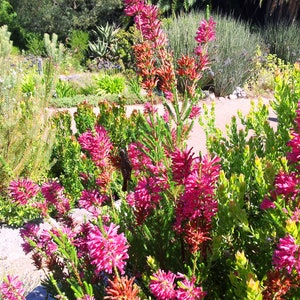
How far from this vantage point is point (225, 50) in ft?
35.9

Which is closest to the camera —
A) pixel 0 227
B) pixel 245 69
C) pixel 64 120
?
pixel 0 227

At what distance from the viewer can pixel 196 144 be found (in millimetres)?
6270

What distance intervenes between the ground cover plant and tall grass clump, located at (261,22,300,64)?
10656mm

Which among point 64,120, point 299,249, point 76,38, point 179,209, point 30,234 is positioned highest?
point 299,249

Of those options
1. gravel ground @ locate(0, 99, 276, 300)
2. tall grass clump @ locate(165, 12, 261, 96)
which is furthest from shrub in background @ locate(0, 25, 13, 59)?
tall grass clump @ locate(165, 12, 261, 96)

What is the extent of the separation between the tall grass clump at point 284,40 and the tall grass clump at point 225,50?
35.6 inches

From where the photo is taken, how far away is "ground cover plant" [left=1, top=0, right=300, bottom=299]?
122 cm

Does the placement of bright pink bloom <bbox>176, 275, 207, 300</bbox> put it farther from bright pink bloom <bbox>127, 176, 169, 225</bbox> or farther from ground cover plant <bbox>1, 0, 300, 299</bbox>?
bright pink bloom <bbox>127, 176, 169, 225</bbox>

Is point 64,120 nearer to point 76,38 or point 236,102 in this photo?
point 236,102

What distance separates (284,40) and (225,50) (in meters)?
2.50

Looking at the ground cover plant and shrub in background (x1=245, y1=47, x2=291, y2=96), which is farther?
shrub in background (x1=245, y1=47, x2=291, y2=96)

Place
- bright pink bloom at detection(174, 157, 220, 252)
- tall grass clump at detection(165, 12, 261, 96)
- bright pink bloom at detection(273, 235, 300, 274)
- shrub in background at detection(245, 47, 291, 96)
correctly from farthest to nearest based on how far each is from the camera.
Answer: shrub in background at detection(245, 47, 291, 96), tall grass clump at detection(165, 12, 261, 96), bright pink bloom at detection(174, 157, 220, 252), bright pink bloom at detection(273, 235, 300, 274)

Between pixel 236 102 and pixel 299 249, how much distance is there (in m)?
8.87

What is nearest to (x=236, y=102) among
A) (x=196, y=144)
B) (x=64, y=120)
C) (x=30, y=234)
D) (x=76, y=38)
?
(x=196, y=144)
